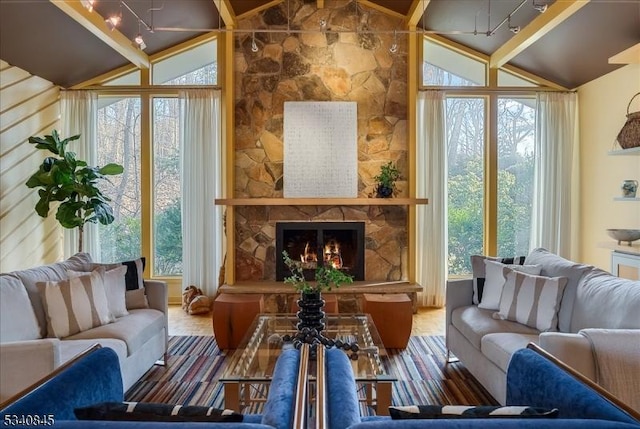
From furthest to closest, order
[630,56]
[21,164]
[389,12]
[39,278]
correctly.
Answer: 1. [389,12]
2. [21,164]
3. [630,56]
4. [39,278]

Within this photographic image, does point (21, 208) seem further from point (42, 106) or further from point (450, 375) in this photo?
point (450, 375)

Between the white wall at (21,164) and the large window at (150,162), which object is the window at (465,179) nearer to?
the large window at (150,162)

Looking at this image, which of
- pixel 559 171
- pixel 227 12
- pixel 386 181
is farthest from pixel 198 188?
pixel 559 171

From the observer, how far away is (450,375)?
3.26 meters

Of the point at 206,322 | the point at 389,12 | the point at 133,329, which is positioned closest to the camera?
the point at 133,329

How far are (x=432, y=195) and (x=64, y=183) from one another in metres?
4.26

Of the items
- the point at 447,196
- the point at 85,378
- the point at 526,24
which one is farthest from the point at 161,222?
the point at 526,24

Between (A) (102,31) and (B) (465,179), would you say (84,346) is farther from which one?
(B) (465,179)

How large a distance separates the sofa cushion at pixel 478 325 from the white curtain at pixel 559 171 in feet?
8.99

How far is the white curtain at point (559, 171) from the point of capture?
5410mm

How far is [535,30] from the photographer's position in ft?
14.3

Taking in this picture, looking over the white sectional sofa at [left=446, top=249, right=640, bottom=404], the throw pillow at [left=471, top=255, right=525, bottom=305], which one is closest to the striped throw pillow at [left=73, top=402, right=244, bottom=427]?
Result: the white sectional sofa at [left=446, top=249, right=640, bottom=404]

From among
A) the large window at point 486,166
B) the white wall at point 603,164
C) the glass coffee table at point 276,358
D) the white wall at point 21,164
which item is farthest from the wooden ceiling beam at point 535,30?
the white wall at point 21,164

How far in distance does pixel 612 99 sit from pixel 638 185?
3.53 ft
